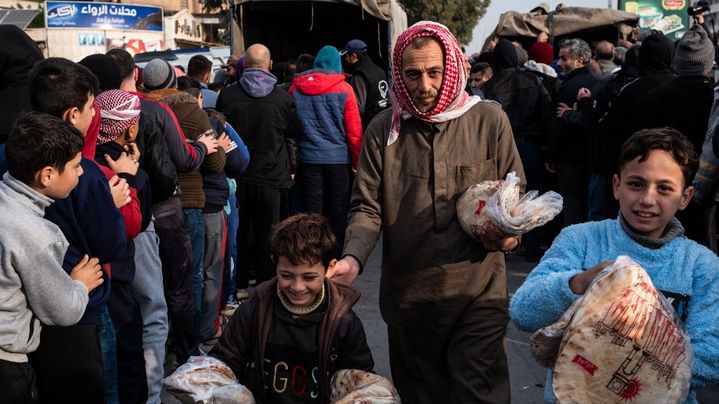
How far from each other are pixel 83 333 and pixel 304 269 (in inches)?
44.5

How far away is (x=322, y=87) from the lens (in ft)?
27.5

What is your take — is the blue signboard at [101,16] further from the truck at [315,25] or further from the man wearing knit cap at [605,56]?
the man wearing knit cap at [605,56]

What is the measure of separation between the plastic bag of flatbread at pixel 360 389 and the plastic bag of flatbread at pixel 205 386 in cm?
31

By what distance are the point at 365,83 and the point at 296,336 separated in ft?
22.1

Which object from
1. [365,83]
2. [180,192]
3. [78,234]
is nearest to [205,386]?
[78,234]

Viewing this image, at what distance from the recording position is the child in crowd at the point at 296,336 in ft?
10.3

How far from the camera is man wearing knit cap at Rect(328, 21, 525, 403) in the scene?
359 centimetres

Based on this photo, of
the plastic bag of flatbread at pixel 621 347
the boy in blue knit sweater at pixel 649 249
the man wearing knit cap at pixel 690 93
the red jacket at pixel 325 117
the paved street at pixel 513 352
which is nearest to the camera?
the plastic bag of flatbread at pixel 621 347

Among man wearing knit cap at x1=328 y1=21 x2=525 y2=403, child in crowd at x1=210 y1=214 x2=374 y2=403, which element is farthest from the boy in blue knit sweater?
man wearing knit cap at x1=328 y1=21 x2=525 y2=403

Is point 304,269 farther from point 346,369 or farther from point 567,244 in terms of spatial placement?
point 567,244

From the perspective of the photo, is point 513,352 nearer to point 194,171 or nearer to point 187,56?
point 194,171

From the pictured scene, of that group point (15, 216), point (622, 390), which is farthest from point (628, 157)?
point (15, 216)

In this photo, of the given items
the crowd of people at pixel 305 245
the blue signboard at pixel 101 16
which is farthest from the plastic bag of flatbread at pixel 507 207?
the blue signboard at pixel 101 16

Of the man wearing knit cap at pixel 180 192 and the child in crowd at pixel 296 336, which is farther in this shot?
the man wearing knit cap at pixel 180 192
